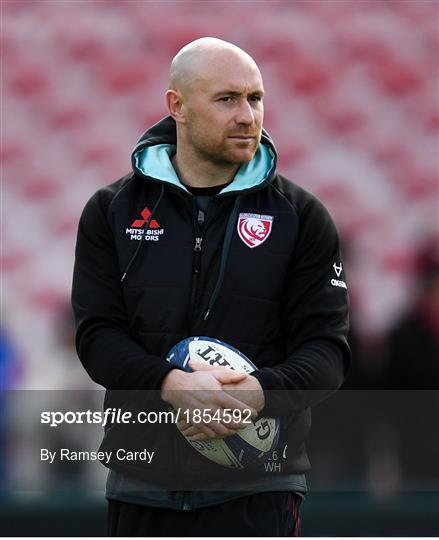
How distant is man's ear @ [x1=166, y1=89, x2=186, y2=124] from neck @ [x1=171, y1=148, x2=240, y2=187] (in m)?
0.09

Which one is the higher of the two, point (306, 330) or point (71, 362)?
point (71, 362)

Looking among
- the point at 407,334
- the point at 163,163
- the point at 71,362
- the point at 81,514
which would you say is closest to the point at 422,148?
the point at 407,334

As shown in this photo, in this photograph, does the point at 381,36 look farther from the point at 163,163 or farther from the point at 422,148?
the point at 163,163

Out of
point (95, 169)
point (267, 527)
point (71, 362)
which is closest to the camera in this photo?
point (267, 527)

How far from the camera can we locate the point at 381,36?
625cm

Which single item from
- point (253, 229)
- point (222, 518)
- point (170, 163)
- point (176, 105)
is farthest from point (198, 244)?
point (222, 518)

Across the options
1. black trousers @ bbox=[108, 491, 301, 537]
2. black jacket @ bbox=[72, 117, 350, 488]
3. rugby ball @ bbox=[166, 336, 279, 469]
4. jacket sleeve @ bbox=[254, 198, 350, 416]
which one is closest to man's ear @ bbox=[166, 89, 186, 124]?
black jacket @ bbox=[72, 117, 350, 488]

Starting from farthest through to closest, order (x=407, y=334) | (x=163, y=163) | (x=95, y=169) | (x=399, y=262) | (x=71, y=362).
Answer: (x=95, y=169) < (x=399, y=262) < (x=71, y=362) < (x=407, y=334) < (x=163, y=163)

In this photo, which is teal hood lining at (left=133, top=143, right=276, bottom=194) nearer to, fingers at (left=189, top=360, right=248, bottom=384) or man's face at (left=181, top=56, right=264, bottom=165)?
man's face at (left=181, top=56, right=264, bottom=165)

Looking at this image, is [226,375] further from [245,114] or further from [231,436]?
[245,114]

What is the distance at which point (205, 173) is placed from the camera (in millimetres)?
2719

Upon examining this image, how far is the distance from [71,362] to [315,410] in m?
1.08

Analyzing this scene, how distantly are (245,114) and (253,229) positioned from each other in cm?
27

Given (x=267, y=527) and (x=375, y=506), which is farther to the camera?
(x=375, y=506)
